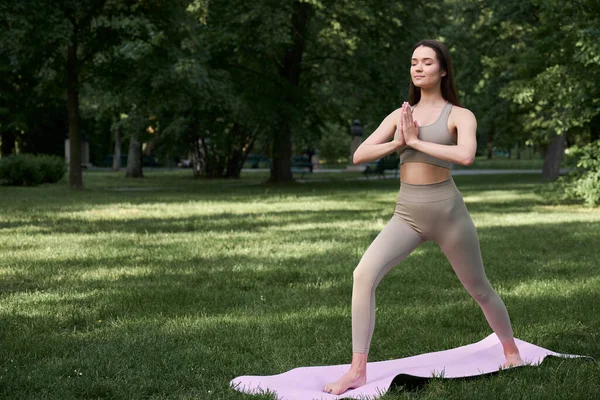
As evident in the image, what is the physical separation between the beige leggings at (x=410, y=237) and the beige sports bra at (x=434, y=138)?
14cm

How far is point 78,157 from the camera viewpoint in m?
25.0

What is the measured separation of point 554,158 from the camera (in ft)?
113

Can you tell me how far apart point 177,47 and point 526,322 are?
1990 cm

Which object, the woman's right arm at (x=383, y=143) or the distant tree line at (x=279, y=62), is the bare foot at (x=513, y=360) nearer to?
the woman's right arm at (x=383, y=143)

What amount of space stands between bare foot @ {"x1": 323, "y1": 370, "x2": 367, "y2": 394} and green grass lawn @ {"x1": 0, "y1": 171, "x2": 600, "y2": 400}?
195 millimetres

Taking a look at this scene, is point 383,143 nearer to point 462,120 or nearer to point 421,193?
point 421,193

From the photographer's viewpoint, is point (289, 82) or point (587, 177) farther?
point (289, 82)

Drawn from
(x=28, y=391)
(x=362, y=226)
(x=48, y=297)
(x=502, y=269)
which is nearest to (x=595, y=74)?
(x=362, y=226)

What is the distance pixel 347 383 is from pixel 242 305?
265 centimetres

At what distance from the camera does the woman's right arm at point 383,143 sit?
15.4 ft

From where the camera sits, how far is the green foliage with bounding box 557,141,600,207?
1820cm

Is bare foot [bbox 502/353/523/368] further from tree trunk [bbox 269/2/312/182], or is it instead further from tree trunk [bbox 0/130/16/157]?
tree trunk [bbox 0/130/16/157]

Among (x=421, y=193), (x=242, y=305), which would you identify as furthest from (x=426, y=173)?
(x=242, y=305)

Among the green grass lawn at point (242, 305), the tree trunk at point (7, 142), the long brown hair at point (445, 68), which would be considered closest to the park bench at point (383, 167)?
the tree trunk at point (7, 142)
